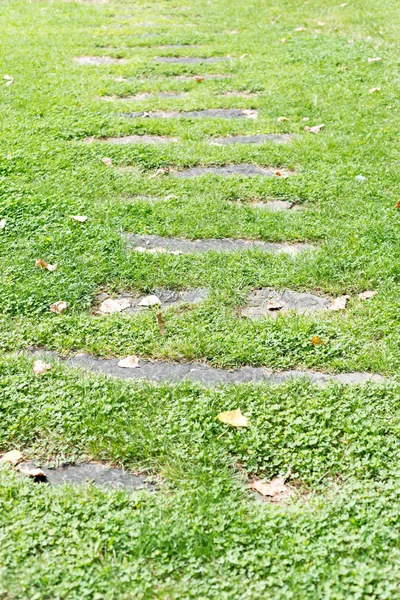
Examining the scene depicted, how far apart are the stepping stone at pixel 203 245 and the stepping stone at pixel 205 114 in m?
2.20

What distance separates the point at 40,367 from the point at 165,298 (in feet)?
2.57

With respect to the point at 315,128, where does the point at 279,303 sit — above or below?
below

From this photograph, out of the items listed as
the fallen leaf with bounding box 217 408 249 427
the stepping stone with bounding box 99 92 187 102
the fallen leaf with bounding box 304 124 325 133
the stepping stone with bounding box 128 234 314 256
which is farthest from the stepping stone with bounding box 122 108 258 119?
the fallen leaf with bounding box 217 408 249 427

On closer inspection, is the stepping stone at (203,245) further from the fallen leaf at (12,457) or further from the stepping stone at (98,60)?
the stepping stone at (98,60)

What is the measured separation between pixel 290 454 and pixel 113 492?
0.65 m

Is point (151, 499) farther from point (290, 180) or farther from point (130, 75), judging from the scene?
point (130, 75)

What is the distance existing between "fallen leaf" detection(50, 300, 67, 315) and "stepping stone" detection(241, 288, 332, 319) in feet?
2.84

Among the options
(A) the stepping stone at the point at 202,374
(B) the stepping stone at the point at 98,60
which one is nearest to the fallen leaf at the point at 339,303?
(A) the stepping stone at the point at 202,374

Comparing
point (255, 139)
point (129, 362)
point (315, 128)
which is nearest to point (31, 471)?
point (129, 362)

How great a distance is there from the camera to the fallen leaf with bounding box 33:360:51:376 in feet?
9.80

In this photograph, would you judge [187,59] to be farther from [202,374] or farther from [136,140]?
[202,374]

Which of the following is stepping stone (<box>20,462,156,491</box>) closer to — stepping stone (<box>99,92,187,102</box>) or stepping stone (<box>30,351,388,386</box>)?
stepping stone (<box>30,351,388,386</box>)

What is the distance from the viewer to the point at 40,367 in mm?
3006

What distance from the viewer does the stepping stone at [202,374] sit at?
2.94m
